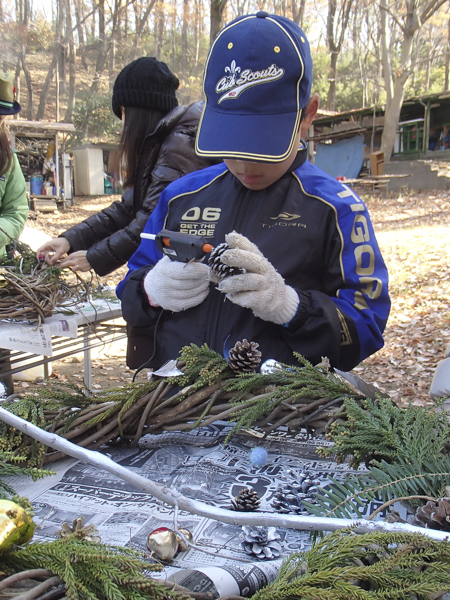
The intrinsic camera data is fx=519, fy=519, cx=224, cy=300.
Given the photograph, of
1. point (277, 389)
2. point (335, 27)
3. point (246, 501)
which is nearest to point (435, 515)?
point (246, 501)

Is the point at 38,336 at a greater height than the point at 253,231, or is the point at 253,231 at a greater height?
the point at 253,231

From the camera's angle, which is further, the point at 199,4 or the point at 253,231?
the point at 199,4

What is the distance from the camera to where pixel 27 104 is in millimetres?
30844

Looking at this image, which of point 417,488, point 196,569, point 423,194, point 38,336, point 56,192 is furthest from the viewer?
point 423,194

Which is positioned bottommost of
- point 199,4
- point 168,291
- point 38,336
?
point 38,336

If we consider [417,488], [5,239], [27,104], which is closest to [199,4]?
[27,104]

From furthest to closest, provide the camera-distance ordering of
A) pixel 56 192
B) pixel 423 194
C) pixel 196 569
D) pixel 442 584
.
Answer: pixel 423 194 → pixel 56 192 → pixel 196 569 → pixel 442 584

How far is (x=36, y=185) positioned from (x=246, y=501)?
1696 cm

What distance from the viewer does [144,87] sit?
9.13 ft

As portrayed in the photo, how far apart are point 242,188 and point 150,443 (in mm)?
931

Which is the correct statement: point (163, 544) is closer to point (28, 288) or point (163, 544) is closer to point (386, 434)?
point (386, 434)

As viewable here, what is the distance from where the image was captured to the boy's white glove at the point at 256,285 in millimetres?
1355

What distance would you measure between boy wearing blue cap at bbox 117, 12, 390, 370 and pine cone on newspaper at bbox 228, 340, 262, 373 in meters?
0.16

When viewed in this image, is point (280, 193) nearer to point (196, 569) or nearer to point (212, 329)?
point (212, 329)
